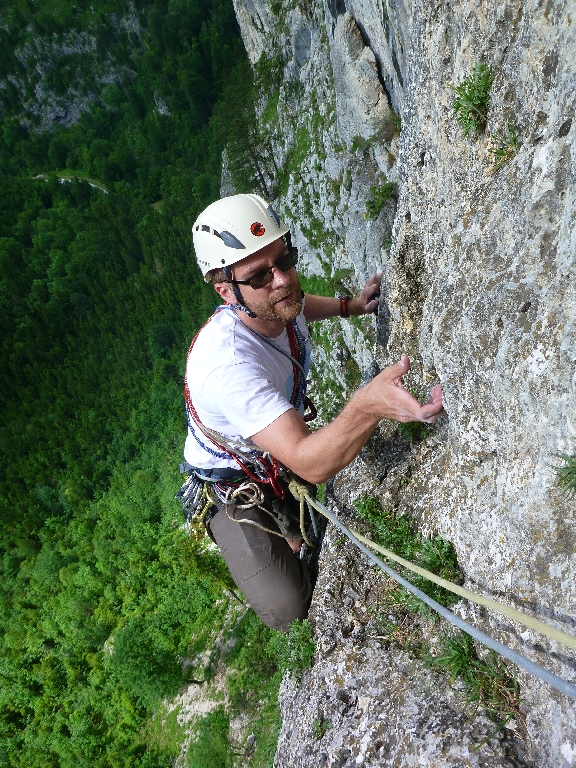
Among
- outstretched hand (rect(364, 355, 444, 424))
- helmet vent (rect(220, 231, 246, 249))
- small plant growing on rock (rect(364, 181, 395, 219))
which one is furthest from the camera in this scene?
small plant growing on rock (rect(364, 181, 395, 219))

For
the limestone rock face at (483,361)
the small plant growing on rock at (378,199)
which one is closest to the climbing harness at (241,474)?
the limestone rock face at (483,361)

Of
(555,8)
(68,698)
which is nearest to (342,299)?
(555,8)

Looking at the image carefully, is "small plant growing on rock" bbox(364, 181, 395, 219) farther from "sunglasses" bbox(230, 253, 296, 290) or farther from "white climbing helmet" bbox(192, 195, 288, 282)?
"sunglasses" bbox(230, 253, 296, 290)

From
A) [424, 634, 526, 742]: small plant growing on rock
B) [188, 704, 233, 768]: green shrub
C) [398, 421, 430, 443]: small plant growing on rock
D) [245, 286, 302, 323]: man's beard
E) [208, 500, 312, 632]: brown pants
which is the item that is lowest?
[188, 704, 233, 768]: green shrub

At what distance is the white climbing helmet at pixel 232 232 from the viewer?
427 cm

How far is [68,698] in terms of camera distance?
36.0 m

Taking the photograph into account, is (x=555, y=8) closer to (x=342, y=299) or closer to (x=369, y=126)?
(x=342, y=299)

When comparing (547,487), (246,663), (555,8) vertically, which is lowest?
(246,663)

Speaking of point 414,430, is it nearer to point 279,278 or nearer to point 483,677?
point 279,278

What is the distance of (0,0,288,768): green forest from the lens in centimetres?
2944

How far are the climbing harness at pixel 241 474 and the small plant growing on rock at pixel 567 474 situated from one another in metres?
2.65

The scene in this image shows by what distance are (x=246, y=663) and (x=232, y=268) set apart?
745 inches

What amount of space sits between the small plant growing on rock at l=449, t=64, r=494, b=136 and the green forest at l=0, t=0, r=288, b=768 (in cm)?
482

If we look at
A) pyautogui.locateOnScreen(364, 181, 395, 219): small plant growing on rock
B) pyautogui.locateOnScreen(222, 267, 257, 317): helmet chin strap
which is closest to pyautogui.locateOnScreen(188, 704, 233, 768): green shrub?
pyautogui.locateOnScreen(222, 267, 257, 317): helmet chin strap
